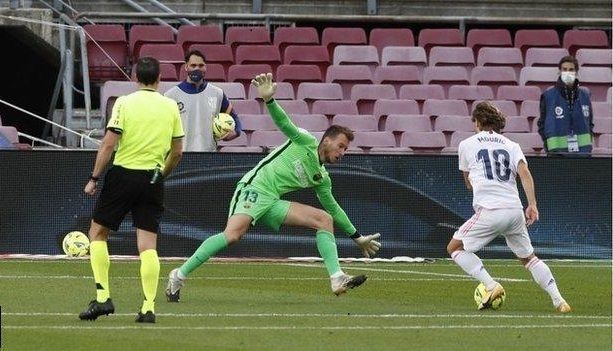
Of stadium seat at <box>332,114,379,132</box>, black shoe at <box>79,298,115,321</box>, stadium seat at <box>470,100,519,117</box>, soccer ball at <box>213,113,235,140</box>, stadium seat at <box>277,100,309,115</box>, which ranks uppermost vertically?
soccer ball at <box>213,113,235,140</box>

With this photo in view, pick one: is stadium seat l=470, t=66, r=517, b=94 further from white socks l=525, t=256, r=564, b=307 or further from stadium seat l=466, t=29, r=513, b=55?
white socks l=525, t=256, r=564, b=307

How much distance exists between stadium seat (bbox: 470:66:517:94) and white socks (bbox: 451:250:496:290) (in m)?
12.8

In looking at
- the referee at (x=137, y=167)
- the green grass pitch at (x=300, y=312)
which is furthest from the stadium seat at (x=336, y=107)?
the referee at (x=137, y=167)

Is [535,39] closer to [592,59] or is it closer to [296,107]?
[592,59]

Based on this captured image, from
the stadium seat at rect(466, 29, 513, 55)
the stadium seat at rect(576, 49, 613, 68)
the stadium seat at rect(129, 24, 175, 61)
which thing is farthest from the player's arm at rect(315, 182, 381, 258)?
the stadium seat at rect(576, 49, 613, 68)

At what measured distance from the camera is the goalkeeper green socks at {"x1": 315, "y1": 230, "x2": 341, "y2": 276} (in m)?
14.1

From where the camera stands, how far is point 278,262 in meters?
19.4

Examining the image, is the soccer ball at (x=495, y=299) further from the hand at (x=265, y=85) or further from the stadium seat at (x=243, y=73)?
the stadium seat at (x=243, y=73)

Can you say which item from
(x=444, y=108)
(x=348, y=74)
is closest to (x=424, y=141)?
(x=444, y=108)

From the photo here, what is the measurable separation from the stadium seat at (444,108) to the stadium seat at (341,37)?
2.53 metres

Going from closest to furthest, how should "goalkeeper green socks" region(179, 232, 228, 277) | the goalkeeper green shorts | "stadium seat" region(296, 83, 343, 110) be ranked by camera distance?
"goalkeeper green socks" region(179, 232, 228, 277)
the goalkeeper green shorts
"stadium seat" region(296, 83, 343, 110)

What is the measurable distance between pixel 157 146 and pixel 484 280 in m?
3.09

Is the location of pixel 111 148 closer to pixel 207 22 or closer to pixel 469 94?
pixel 469 94

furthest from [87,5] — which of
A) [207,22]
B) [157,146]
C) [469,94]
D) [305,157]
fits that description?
[157,146]
